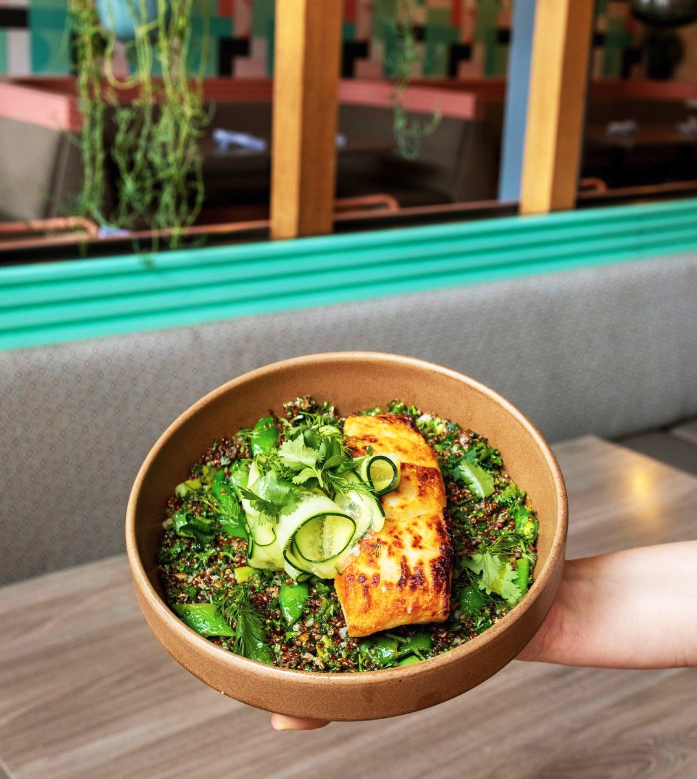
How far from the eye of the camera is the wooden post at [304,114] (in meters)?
1.86

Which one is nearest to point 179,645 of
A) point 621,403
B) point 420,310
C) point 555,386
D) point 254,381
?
point 254,381

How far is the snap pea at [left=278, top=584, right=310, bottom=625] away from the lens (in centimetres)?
67

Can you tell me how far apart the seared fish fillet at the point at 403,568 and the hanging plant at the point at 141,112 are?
1.31 metres

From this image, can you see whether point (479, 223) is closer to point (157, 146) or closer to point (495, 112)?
point (495, 112)

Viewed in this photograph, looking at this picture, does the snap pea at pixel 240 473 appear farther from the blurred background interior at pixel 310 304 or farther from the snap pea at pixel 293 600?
the blurred background interior at pixel 310 304

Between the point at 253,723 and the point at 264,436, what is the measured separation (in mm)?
409

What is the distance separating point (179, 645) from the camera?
639mm

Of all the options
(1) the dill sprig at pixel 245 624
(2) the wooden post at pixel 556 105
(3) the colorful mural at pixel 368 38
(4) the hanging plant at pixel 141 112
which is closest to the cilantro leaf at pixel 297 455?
(1) the dill sprig at pixel 245 624

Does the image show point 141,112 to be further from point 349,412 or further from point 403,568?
point 403,568

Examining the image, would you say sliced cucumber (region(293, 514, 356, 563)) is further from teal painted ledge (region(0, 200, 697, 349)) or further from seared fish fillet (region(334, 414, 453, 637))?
teal painted ledge (region(0, 200, 697, 349))

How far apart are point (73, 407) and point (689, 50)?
20.1 feet

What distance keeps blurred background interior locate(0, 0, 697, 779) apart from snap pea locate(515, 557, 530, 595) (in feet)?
1.25

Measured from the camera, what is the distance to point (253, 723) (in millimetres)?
1031

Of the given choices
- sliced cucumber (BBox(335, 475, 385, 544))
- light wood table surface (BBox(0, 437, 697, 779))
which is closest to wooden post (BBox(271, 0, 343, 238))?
light wood table surface (BBox(0, 437, 697, 779))
